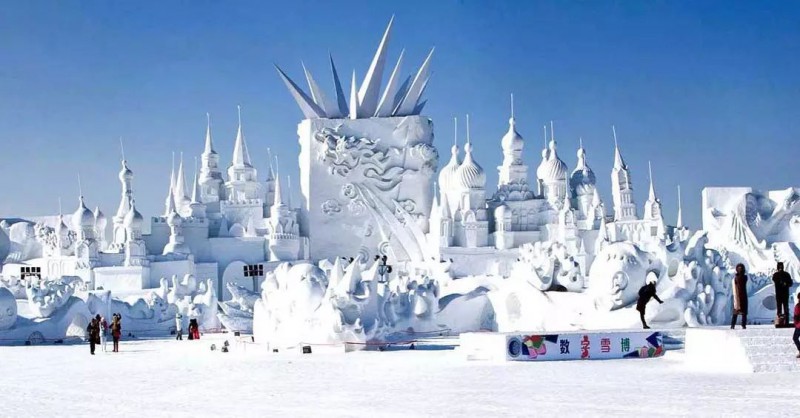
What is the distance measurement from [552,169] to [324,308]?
28631 mm

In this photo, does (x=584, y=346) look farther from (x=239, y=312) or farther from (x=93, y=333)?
(x=239, y=312)

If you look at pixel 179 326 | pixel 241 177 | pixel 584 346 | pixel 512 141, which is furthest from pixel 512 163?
pixel 584 346

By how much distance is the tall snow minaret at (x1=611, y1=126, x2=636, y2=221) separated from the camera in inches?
1921

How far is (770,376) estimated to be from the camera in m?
13.4

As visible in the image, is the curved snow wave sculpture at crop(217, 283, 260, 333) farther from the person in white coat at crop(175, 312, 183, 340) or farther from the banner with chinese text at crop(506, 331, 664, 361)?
the banner with chinese text at crop(506, 331, 664, 361)

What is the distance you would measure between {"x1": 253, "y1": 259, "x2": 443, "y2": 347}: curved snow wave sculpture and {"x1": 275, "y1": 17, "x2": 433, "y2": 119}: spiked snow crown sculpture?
2356cm

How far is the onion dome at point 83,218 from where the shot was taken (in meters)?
43.1

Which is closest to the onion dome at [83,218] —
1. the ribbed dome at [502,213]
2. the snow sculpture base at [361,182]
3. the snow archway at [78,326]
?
the snow sculpture base at [361,182]

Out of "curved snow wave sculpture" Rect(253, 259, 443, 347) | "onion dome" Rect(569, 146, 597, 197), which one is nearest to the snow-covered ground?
"curved snow wave sculpture" Rect(253, 259, 443, 347)

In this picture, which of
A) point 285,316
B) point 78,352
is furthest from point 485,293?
point 78,352

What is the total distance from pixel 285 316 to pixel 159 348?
3615 mm

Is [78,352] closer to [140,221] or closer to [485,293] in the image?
[485,293]

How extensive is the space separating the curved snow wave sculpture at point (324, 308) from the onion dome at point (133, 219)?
1947 centimetres

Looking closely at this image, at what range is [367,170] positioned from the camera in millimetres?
Result: 47188
